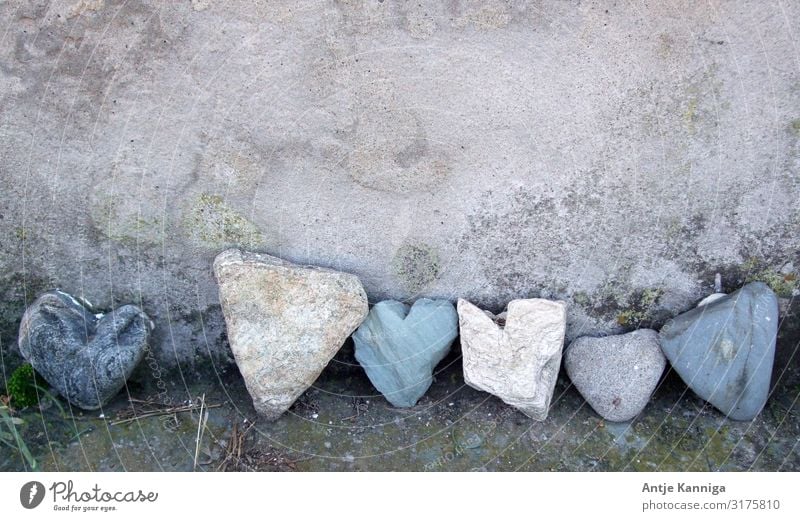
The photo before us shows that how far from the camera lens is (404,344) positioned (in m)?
→ 2.71

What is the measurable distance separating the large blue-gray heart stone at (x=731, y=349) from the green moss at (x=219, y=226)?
5.84 ft

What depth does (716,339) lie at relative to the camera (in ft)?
8.61

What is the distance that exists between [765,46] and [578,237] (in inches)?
38.3

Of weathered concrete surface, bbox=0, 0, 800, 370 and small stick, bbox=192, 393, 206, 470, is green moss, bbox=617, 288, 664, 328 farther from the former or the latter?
small stick, bbox=192, 393, 206, 470

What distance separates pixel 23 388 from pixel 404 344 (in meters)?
1.60

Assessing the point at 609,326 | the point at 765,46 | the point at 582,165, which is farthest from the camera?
the point at 609,326

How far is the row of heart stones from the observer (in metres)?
2.63

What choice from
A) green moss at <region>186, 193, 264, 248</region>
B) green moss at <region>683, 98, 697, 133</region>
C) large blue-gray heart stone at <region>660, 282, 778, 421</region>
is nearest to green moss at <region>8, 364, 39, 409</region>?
green moss at <region>186, 193, 264, 248</region>

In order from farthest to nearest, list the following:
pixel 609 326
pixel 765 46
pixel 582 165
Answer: pixel 609 326, pixel 582 165, pixel 765 46

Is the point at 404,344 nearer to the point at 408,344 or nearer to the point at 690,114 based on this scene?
the point at 408,344

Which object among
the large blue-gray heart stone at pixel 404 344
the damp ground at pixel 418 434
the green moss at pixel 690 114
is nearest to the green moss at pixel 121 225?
the damp ground at pixel 418 434
